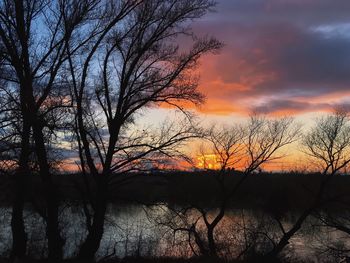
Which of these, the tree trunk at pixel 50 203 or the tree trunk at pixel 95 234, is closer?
the tree trunk at pixel 50 203

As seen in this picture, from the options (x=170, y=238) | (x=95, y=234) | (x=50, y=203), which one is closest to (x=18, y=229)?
(x=50, y=203)

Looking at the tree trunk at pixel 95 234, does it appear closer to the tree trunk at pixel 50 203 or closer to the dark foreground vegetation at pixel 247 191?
the tree trunk at pixel 50 203

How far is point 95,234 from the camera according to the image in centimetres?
1944

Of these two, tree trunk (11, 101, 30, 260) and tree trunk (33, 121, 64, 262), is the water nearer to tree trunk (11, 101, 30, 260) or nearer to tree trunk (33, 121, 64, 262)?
tree trunk (11, 101, 30, 260)

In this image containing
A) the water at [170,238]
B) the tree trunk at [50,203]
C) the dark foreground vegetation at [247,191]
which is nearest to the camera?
the tree trunk at [50,203]

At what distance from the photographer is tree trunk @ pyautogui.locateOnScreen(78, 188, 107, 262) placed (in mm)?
19234

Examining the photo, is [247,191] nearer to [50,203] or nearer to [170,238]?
[170,238]

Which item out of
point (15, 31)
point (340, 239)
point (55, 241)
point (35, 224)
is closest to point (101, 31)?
point (15, 31)

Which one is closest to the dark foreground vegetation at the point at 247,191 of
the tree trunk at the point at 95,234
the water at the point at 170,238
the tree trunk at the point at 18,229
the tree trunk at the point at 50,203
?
the water at the point at 170,238

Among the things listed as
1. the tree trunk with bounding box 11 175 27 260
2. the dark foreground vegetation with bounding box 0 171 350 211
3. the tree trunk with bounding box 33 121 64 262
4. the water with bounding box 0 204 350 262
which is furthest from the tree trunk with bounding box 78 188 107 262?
the dark foreground vegetation with bounding box 0 171 350 211

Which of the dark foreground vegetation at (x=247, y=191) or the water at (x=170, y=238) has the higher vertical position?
the dark foreground vegetation at (x=247, y=191)

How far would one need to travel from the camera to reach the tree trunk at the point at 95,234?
19.2 meters

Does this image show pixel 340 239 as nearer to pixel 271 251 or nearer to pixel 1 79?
pixel 271 251

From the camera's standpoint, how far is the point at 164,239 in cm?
2484
